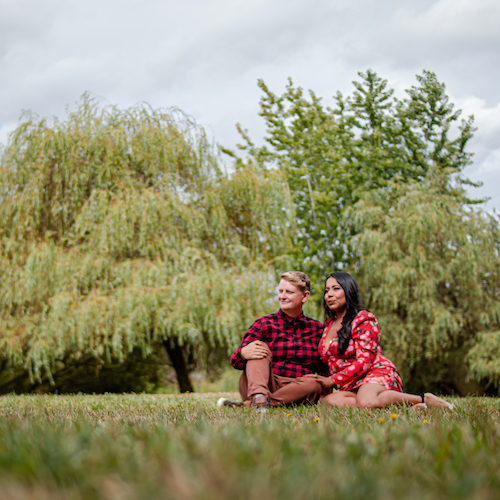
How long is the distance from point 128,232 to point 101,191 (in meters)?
0.98

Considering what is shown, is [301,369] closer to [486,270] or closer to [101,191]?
[101,191]

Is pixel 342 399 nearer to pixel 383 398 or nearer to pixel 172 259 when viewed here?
pixel 383 398

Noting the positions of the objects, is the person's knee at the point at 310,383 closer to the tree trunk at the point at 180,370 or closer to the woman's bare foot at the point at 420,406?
the woman's bare foot at the point at 420,406

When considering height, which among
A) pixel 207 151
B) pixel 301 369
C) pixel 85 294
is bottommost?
pixel 301 369

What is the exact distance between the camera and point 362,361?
425 cm

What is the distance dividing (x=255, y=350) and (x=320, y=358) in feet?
2.39

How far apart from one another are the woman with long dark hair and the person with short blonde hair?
0.50ft

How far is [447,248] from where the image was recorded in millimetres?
11539

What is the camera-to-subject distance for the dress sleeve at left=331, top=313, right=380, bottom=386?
423 centimetres

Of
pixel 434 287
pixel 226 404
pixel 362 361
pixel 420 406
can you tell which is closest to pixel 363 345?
pixel 362 361

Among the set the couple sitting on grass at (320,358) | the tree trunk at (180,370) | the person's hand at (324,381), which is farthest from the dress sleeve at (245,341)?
the tree trunk at (180,370)

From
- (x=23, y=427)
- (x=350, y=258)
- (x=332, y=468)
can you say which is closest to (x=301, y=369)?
(x=23, y=427)

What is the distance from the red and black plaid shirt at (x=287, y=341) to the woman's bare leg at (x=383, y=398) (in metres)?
0.59

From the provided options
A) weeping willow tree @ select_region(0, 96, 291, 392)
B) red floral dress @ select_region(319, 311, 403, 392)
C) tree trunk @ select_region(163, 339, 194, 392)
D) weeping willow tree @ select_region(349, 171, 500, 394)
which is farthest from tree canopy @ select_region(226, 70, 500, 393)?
red floral dress @ select_region(319, 311, 403, 392)
